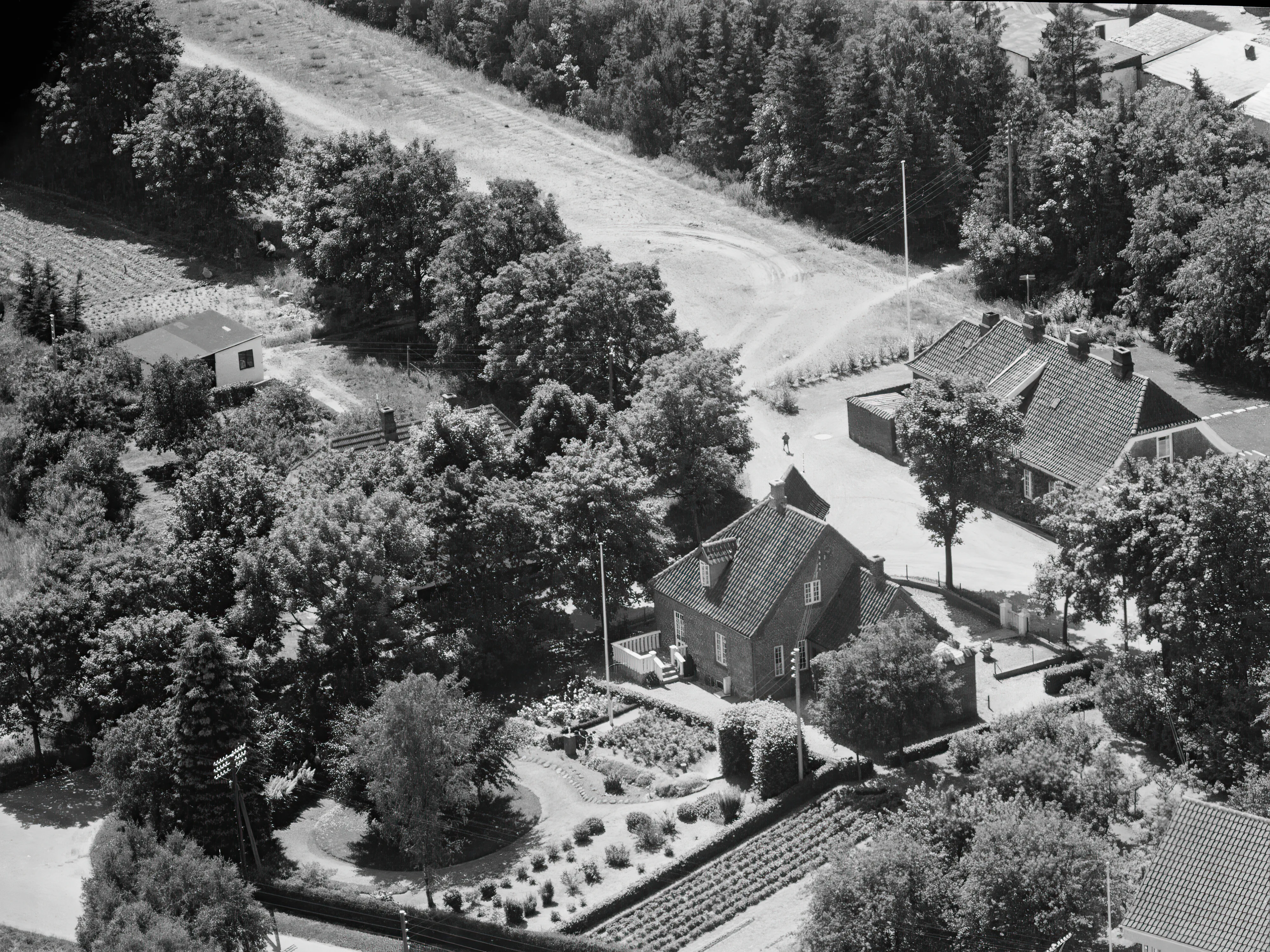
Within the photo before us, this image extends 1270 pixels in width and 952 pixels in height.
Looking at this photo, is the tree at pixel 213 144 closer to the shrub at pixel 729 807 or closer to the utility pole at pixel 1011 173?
the utility pole at pixel 1011 173

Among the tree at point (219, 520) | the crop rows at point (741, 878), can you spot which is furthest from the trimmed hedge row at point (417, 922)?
the tree at point (219, 520)

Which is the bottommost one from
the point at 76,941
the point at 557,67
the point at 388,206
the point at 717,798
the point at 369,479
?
the point at 76,941

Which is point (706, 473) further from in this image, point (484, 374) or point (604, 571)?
point (484, 374)

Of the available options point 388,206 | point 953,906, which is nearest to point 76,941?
point 953,906

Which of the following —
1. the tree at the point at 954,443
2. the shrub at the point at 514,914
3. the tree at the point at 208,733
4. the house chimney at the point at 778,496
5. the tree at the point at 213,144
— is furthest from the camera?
the tree at the point at 213,144

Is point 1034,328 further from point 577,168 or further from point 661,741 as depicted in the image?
point 577,168

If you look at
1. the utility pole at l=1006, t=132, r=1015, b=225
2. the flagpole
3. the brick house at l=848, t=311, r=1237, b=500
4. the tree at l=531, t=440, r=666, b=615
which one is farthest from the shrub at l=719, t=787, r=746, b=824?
the utility pole at l=1006, t=132, r=1015, b=225

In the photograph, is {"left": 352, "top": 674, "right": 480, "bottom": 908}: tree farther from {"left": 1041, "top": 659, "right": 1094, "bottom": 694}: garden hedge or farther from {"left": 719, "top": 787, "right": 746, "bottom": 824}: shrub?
{"left": 1041, "top": 659, "right": 1094, "bottom": 694}: garden hedge
